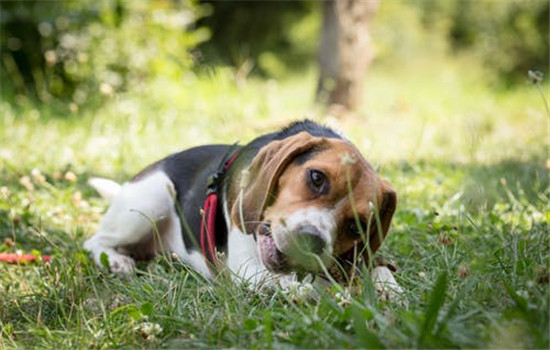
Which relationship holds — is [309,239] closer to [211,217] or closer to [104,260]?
[211,217]

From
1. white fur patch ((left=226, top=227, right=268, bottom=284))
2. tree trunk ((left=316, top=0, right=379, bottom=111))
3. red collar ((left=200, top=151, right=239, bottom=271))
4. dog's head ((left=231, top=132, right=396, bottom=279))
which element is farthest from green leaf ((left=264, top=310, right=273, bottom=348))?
tree trunk ((left=316, top=0, right=379, bottom=111))

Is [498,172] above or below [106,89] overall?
below

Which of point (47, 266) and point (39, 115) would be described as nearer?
point (47, 266)

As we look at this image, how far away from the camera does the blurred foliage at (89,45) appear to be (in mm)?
9555

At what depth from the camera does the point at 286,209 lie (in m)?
3.57

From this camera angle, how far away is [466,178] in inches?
245

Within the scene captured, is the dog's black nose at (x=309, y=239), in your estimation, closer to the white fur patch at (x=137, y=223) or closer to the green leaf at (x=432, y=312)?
→ the green leaf at (x=432, y=312)

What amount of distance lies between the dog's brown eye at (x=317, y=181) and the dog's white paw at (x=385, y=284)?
0.44 metres

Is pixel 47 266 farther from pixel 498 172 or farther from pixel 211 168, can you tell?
pixel 498 172

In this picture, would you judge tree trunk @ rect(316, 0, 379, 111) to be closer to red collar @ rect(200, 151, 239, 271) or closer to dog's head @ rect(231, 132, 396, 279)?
red collar @ rect(200, 151, 239, 271)

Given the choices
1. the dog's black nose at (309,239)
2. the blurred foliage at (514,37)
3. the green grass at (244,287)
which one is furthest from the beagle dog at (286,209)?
the blurred foliage at (514,37)

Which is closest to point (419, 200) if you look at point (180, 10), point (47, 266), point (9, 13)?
point (47, 266)

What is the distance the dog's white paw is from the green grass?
5 cm

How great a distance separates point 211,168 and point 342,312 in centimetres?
192
